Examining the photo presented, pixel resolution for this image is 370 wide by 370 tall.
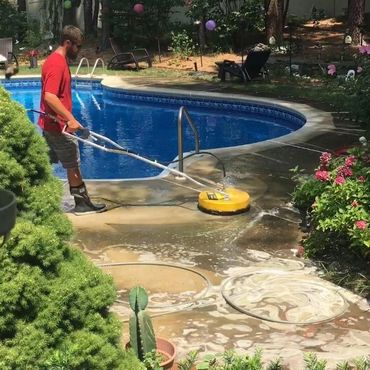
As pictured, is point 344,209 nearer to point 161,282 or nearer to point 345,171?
point 345,171

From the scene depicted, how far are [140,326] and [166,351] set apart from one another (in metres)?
0.42

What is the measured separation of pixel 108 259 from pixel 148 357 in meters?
2.16

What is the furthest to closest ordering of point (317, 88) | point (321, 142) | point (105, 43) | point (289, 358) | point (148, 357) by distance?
point (105, 43)
point (317, 88)
point (321, 142)
point (289, 358)
point (148, 357)

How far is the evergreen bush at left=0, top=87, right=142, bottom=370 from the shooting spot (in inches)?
88.0

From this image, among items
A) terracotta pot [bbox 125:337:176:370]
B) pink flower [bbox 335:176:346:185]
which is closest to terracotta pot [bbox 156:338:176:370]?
terracotta pot [bbox 125:337:176:370]

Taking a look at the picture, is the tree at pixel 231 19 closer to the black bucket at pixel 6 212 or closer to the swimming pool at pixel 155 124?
the swimming pool at pixel 155 124

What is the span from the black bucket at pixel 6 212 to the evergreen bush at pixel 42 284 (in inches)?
22.4

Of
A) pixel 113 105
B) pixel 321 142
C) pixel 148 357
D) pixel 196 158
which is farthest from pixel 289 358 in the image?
pixel 113 105

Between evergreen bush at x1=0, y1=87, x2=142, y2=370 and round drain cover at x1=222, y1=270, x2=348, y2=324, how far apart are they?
1.81m

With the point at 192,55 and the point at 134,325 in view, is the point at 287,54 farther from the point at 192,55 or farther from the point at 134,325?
the point at 134,325

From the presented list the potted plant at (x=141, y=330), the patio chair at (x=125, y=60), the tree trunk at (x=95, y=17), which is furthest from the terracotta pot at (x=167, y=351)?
the tree trunk at (x=95, y=17)

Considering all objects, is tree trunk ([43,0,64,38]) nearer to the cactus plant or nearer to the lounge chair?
the lounge chair

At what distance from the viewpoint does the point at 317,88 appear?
47.2ft

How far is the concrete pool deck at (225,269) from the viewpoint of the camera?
3855 mm
